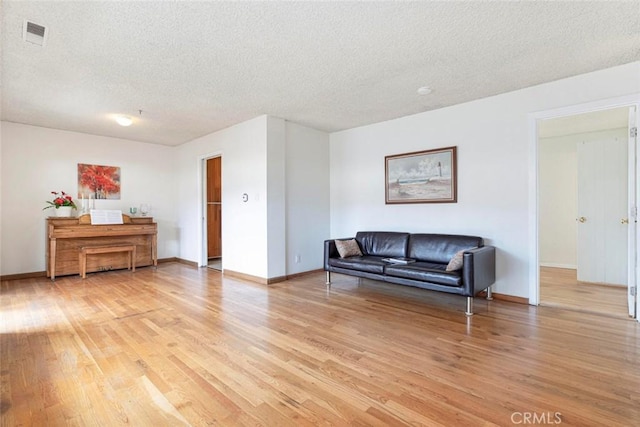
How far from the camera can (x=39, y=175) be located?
530 centimetres

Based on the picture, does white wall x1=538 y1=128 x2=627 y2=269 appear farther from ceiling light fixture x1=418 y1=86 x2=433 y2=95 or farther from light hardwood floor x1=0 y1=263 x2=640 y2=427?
ceiling light fixture x1=418 y1=86 x2=433 y2=95

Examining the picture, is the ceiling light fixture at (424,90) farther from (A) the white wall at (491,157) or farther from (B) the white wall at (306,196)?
(B) the white wall at (306,196)

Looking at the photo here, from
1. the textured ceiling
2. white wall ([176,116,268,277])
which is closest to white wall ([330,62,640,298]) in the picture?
the textured ceiling

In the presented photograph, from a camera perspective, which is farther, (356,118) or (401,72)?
(356,118)

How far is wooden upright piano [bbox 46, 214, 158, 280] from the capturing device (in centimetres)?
509

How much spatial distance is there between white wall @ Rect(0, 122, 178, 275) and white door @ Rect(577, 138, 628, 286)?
7.82m

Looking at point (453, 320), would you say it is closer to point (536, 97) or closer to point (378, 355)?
point (378, 355)

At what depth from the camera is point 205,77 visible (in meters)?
3.29

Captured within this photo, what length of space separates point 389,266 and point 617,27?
2.86 metres

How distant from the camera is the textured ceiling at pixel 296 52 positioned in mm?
2211

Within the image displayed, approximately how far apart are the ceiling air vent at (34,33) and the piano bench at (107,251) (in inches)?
146

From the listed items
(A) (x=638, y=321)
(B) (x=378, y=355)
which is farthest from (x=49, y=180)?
(A) (x=638, y=321)

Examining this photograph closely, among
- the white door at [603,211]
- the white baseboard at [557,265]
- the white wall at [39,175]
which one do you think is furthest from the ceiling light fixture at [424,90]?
the white wall at [39,175]

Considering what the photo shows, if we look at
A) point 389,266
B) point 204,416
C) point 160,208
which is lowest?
A: point 204,416
